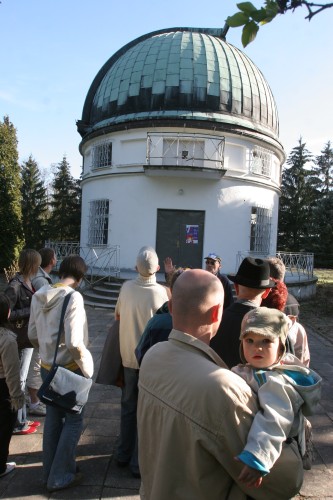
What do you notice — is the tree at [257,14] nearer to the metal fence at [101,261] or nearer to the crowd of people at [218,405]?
the crowd of people at [218,405]

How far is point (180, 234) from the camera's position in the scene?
1485 centimetres

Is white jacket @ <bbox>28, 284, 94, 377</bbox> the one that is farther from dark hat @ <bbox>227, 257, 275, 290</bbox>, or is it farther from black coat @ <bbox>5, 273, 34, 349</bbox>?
dark hat @ <bbox>227, 257, 275, 290</bbox>

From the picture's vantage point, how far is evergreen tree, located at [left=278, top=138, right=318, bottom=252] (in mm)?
33159

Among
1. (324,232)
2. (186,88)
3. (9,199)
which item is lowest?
(324,232)

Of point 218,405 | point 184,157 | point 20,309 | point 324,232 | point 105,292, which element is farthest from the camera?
point 324,232

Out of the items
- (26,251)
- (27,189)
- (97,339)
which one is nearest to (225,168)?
(97,339)

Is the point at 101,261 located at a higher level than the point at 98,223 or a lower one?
lower

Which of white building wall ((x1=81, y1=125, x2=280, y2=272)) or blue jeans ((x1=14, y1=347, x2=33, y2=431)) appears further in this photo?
white building wall ((x1=81, y1=125, x2=280, y2=272))

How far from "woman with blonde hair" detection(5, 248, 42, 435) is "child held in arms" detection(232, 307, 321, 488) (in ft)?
9.76

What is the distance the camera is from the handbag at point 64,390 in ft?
9.83

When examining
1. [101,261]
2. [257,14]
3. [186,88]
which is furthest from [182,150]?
[257,14]

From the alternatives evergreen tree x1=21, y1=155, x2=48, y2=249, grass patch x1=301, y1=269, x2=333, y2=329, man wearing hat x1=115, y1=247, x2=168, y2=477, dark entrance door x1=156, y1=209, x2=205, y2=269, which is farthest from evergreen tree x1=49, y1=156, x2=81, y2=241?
man wearing hat x1=115, y1=247, x2=168, y2=477

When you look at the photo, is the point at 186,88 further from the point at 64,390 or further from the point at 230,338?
the point at 230,338

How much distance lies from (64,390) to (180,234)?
12.0 meters
